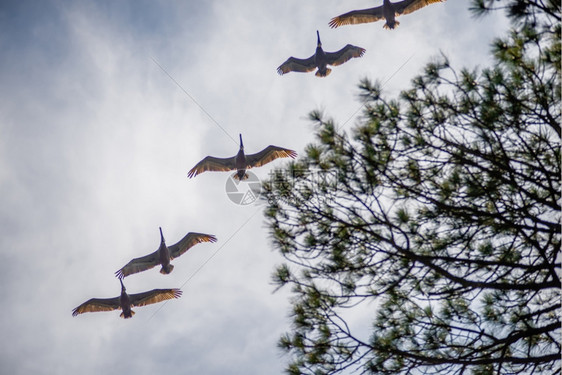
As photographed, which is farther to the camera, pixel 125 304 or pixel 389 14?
pixel 125 304

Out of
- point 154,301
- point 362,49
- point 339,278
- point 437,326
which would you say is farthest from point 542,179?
point 154,301

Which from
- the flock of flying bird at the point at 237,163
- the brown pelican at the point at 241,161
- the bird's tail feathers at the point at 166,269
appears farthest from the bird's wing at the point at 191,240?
the brown pelican at the point at 241,161

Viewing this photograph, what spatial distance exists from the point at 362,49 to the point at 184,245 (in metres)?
5.97

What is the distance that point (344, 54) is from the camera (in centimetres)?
1191

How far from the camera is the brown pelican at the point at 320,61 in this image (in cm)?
1192

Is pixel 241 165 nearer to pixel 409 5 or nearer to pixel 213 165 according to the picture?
pixel 213 165

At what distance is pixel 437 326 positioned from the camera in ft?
14.3

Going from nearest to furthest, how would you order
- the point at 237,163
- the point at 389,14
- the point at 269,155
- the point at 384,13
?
1. the point at 269,155
2. the point at 389,14
3. the point at 384,13
4. the point at 237,163

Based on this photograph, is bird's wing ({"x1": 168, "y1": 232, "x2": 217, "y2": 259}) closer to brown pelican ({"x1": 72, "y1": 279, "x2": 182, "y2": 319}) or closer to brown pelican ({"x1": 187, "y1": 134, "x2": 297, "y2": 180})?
brown pelican ({"x1": 72, "y1": 279, "x2": 182, "y2": 319})

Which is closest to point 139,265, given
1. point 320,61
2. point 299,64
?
point 299,64

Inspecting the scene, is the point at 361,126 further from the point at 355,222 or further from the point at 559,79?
the point at 559,79

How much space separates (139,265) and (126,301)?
1.02 m

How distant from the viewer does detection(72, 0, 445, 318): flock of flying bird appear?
1102cm

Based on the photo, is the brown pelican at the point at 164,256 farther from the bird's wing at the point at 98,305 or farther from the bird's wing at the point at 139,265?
the bird's wing at the point at 98,305
